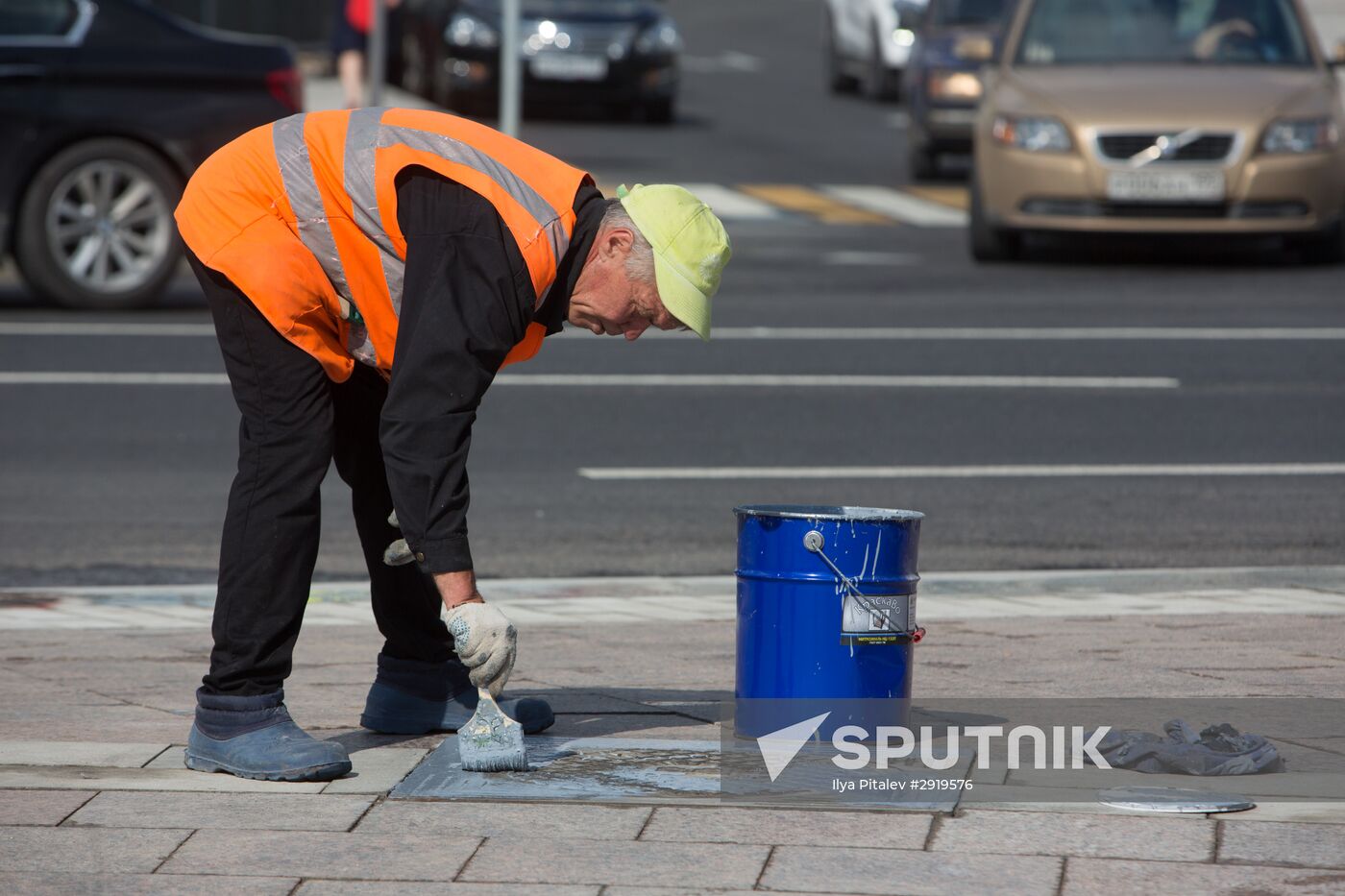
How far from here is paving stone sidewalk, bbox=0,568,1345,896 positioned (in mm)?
3705

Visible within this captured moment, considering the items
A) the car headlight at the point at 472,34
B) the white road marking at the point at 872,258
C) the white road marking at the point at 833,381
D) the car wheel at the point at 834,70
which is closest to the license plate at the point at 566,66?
the car headlight at the point at 472,34

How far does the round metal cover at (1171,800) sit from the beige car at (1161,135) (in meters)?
10.1

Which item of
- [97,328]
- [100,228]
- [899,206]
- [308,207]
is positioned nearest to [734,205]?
[899,206]

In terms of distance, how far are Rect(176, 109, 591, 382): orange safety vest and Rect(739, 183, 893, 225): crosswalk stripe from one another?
43.2 feet

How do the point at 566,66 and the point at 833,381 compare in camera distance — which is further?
the point at 566,66

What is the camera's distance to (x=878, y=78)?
1099 inches

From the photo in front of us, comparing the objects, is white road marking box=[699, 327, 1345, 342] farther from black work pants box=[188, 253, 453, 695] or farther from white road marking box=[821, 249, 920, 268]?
black work pants box=[188, 253, 453, 695]

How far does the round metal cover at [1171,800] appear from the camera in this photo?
13.4 feet

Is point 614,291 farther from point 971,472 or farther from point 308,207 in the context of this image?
point 971,472

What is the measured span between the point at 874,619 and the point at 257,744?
122 centimetres

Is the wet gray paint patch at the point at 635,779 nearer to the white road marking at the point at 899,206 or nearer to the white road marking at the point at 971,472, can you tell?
the white road marking at the point at 971,472

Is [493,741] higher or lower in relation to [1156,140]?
lower

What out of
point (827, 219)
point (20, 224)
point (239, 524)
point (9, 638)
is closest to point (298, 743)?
point (239, 524)

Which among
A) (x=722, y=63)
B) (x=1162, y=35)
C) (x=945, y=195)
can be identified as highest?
(x=1162, y=35)
